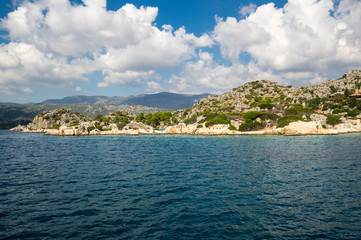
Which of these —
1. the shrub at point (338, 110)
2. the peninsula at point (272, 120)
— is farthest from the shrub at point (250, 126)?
the shrub at point (338, 110)

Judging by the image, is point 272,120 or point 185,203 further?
point 272,120

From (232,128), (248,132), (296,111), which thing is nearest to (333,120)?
(296,111)

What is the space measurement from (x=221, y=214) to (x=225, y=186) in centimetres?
547

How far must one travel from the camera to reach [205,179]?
20016mm

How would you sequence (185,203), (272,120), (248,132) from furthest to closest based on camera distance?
1. (272,120)
2. (248,132)
3. (185,203)

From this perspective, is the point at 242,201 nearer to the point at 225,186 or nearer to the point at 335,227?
the point at 225,186


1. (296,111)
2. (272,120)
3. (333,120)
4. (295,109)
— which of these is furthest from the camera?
(295,109)

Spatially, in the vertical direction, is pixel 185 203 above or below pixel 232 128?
below

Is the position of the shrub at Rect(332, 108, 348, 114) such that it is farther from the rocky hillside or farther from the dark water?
the dark water

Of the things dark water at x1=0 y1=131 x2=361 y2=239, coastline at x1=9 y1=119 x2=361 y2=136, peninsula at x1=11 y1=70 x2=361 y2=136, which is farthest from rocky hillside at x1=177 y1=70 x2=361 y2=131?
dark water at x1=0 y1=131 x2=361 y2=239

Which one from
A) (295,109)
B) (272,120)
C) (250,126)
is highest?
(295,109)

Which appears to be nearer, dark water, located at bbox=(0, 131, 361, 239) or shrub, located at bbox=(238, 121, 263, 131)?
dark water, located at bbox=(0, 131, 361, 239)

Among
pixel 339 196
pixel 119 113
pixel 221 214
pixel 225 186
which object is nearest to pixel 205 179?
pixel 225 186

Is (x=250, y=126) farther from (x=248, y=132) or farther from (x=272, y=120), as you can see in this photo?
(x=272, y=120)
